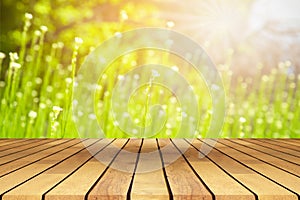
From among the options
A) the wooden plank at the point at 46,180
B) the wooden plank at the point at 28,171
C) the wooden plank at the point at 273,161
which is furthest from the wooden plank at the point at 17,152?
the wooden plank at the point at 273,161

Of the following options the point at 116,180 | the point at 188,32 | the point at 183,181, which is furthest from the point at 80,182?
the point at 188,32

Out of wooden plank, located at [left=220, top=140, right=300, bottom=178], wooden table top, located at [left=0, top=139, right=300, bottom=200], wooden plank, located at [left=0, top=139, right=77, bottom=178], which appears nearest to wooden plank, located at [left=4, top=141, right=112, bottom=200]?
wooden table top, located at [left=0, top=139, right=300, bottom=200]

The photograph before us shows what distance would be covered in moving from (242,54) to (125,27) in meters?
1.57

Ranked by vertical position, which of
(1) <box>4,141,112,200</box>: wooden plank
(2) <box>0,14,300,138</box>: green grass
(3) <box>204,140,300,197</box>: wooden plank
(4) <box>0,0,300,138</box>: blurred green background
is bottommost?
(1) <box>4,141,112,200</box>: wooden plank

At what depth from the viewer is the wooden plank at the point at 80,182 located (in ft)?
4.41

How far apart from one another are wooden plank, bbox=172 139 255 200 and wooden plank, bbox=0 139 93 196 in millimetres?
591

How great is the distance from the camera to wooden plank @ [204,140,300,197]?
61.5 inches

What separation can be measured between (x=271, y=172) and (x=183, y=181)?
0.43 meters

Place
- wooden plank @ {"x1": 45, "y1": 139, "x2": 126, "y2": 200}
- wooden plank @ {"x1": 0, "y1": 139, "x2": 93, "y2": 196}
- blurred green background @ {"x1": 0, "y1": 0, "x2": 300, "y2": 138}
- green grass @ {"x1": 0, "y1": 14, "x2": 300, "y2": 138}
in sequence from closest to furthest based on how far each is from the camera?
wooden plank @ {"x1": 45, "y1": 139, "x2": 126, "y2": 200}
wooden plank @ {"x1": 0, "y1": 139, "x2": 93, "y2": 196}
green grass @ {"x1": 0, "y1": 14, "x2": 300, "y2": 138}
blurred green background @ {"x1": 0, "y1": 0, "x2": 300, "y2": 138}

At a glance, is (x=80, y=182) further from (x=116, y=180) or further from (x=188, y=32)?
(x=188, y=32)

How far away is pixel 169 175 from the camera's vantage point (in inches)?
67.9

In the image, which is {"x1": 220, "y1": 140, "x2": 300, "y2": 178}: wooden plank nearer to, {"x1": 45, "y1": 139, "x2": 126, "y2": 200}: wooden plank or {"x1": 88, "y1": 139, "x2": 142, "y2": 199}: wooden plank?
{"x1": 88, "y1": 139, "x2": 142, "y2": 199}: wooden plank

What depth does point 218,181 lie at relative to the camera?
1.59 metres

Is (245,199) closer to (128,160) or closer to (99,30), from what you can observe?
(128,160)
